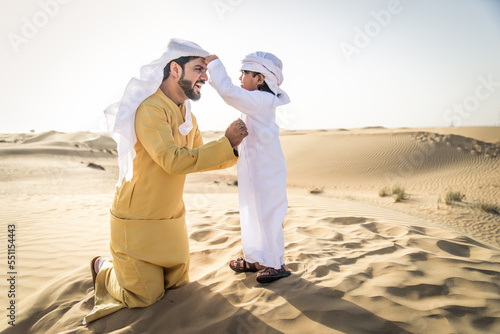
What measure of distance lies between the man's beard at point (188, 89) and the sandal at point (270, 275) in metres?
1.62

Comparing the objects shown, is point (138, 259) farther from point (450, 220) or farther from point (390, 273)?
point (450, 220)

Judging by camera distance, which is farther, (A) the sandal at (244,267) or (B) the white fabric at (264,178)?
(A) the sandal at (244,267)

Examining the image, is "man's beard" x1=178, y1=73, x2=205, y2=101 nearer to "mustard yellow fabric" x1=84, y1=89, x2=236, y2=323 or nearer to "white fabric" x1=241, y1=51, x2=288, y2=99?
"mustard yellow fabric" x1=84, y1=89, x2=236, y2=323

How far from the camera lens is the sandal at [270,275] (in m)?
2.78

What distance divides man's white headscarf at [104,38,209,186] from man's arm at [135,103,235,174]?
71 mm

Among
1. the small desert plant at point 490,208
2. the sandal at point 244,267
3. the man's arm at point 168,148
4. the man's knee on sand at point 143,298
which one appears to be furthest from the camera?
the small desert plant at point 490,208

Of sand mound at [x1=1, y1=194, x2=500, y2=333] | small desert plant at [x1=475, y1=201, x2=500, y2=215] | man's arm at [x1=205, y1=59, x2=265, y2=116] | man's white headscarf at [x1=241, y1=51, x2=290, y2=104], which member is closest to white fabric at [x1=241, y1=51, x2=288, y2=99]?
man's white headscarf at [x1=241, y1=51, x2=290, y2=104]

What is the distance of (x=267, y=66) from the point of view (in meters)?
2.82

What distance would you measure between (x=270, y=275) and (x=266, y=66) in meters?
1.81

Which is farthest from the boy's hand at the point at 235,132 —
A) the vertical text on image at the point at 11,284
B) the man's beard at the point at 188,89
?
the vertical text on image at the point at 11,284

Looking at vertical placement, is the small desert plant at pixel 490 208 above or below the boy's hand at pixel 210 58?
below

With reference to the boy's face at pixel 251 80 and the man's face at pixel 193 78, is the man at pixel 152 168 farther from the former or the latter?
the boy's face at pixel 251 80

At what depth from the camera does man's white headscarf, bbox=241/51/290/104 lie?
9.25 feet

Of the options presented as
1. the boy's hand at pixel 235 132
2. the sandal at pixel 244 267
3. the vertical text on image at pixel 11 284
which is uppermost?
the boy's hand at pixel 235 132
